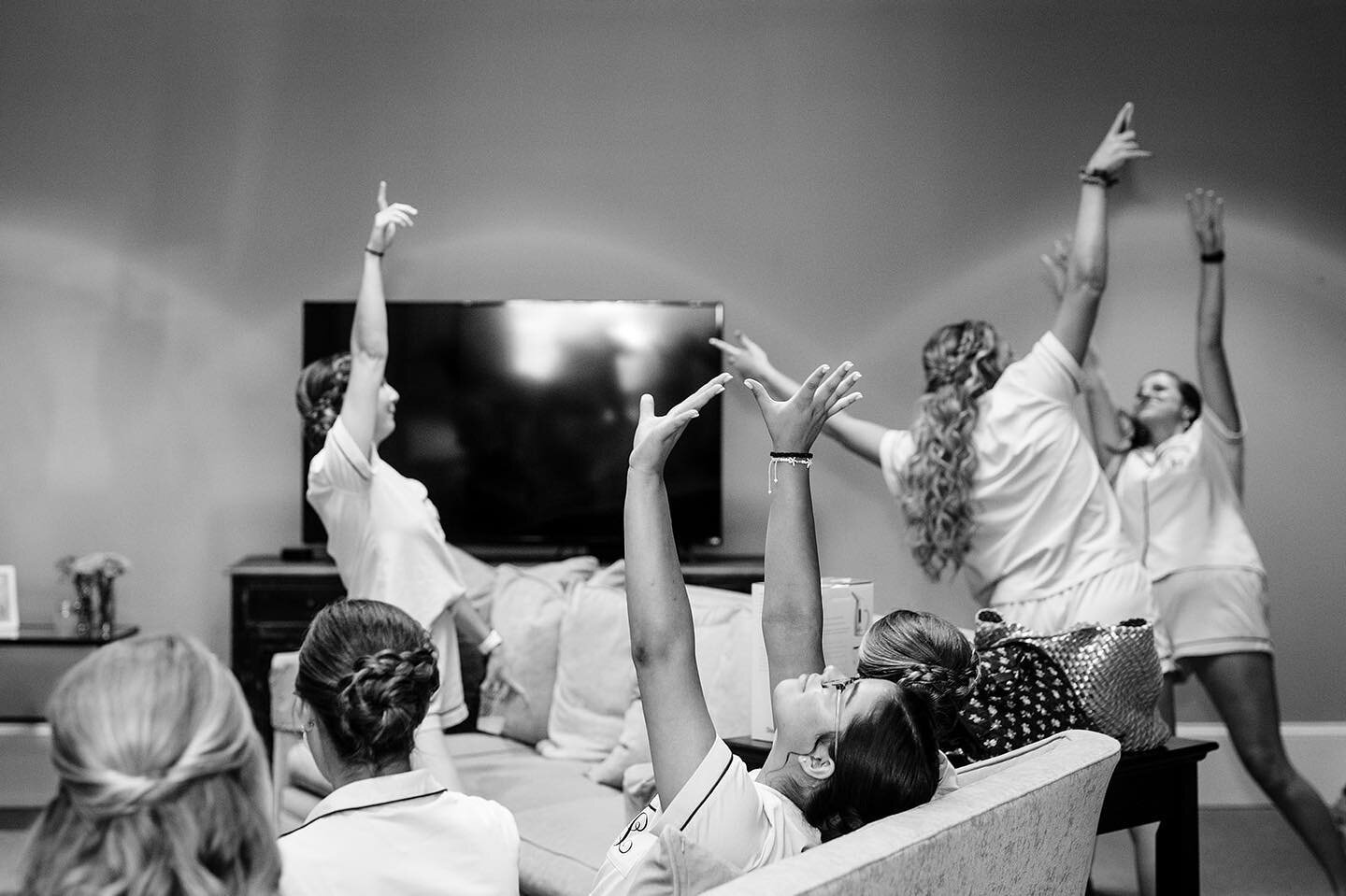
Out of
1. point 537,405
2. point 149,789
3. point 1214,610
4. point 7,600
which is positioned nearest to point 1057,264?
point 1214,610

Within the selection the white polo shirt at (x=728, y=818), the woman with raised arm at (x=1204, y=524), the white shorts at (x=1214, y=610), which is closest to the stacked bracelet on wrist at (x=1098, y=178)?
the woman with raised arm at (x=1204, y=524)

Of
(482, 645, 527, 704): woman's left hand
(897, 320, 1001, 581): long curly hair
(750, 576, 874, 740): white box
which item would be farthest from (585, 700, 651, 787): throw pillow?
(897, 320, 1001, 581): long curly hair

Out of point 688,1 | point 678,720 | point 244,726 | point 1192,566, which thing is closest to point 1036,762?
point 678,720

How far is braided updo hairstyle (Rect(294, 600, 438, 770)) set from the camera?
1.74 meters

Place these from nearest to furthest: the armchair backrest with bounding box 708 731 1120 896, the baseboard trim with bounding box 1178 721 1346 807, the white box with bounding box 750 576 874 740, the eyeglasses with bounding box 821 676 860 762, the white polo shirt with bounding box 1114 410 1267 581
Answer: the armchair backrest with bounding box 708 731 1120 896 → the eyeglasses with bounding box 821 676 860 762 → the white box with bounding box 750 576 874 740 → the white polo shirt with bounding box 1114 410 1267 581 → the baseboard trim with bounding box 1178 721 1346 807

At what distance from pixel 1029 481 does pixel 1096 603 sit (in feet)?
1.10

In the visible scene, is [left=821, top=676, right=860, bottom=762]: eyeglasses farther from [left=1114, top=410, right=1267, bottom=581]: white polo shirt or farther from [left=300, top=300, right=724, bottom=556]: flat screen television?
[left=300, top=300, right=724, bottom=556]: flat screen television

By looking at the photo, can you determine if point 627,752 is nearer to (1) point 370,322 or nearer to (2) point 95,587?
(1) point 370,322

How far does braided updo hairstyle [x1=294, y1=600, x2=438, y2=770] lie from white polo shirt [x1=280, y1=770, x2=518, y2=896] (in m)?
0.07

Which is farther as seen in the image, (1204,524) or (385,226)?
(1204,524)

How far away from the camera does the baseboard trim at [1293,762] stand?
491cm

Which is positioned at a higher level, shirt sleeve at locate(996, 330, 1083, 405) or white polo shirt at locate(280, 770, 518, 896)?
shirt sleeve at locate(996, 330, 1083, 405)

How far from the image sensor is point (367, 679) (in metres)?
1.78

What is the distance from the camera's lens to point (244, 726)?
1.08 m
